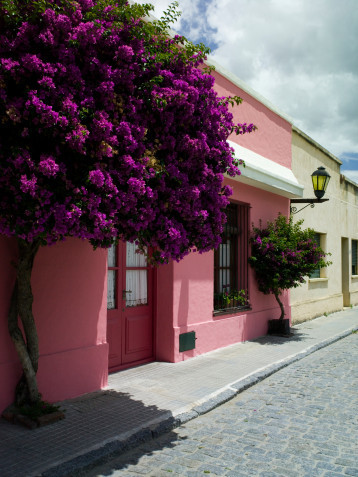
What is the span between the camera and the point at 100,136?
3.70 meters

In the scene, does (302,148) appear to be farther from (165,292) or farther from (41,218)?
(41,218)

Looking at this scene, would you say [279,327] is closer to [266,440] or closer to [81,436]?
[266,440]

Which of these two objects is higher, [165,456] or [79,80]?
[79,80]

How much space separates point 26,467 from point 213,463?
1537mm

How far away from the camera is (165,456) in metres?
4.11

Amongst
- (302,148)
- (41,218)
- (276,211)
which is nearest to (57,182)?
(41,218)

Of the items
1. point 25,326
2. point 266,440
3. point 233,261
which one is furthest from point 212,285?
point 25,326

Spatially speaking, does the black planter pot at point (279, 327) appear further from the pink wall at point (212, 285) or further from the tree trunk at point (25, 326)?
the tree trunk at point (25, 326)

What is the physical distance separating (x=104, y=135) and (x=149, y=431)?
9.33 ft

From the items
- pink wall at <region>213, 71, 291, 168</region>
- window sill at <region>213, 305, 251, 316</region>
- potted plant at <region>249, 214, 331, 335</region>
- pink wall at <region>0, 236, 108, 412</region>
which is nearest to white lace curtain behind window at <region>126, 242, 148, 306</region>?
pink wall at <region>0, 236, 108, 412</region>

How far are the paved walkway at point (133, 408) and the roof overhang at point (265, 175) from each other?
333 centimetres

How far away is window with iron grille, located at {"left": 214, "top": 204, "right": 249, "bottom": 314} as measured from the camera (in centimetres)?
920

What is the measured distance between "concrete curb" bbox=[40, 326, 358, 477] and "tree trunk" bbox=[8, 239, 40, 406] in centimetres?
105

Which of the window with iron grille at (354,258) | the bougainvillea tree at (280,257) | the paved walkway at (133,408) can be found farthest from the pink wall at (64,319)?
→ the window with iron grille at (354,258)
